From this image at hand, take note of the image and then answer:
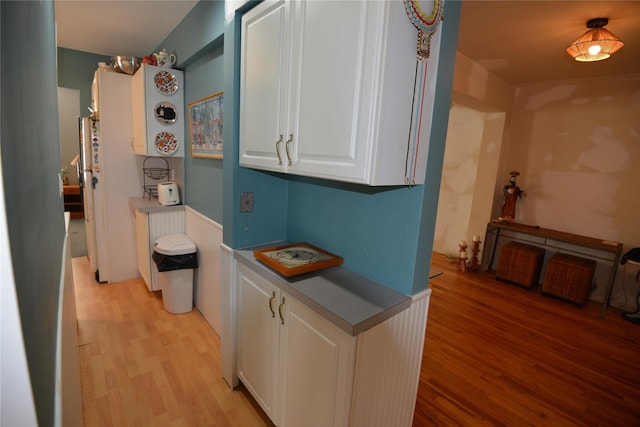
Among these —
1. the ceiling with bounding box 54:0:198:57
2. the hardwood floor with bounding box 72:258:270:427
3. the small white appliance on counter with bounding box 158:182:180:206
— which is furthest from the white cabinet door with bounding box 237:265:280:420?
the ceiling with bounding box 54:0:198:57

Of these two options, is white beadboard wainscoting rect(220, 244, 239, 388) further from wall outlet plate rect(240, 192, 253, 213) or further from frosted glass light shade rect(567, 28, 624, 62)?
frosted glass light shade rect(567, 28, 624, 62)

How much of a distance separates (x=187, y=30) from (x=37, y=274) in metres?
2.66

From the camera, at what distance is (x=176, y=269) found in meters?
2.71

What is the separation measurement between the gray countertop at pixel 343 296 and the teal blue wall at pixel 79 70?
392 centimetres

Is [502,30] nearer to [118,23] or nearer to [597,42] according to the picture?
[597,42]

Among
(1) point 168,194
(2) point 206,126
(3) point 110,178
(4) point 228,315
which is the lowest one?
(4) point 228,315

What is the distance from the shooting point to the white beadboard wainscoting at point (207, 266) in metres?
2.50

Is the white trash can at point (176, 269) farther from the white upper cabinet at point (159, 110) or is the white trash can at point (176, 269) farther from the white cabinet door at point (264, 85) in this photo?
the white cabinet door at point (264, 85)

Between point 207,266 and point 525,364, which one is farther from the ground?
point 207,266

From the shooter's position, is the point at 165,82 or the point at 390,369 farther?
the point at 165,82

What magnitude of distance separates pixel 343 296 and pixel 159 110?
101 inches

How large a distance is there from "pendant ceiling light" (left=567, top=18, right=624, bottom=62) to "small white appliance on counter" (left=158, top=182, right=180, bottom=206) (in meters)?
Result: 3.59

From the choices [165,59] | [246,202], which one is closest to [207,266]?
[246,202]

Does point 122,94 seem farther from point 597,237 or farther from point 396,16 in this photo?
point 597,237
